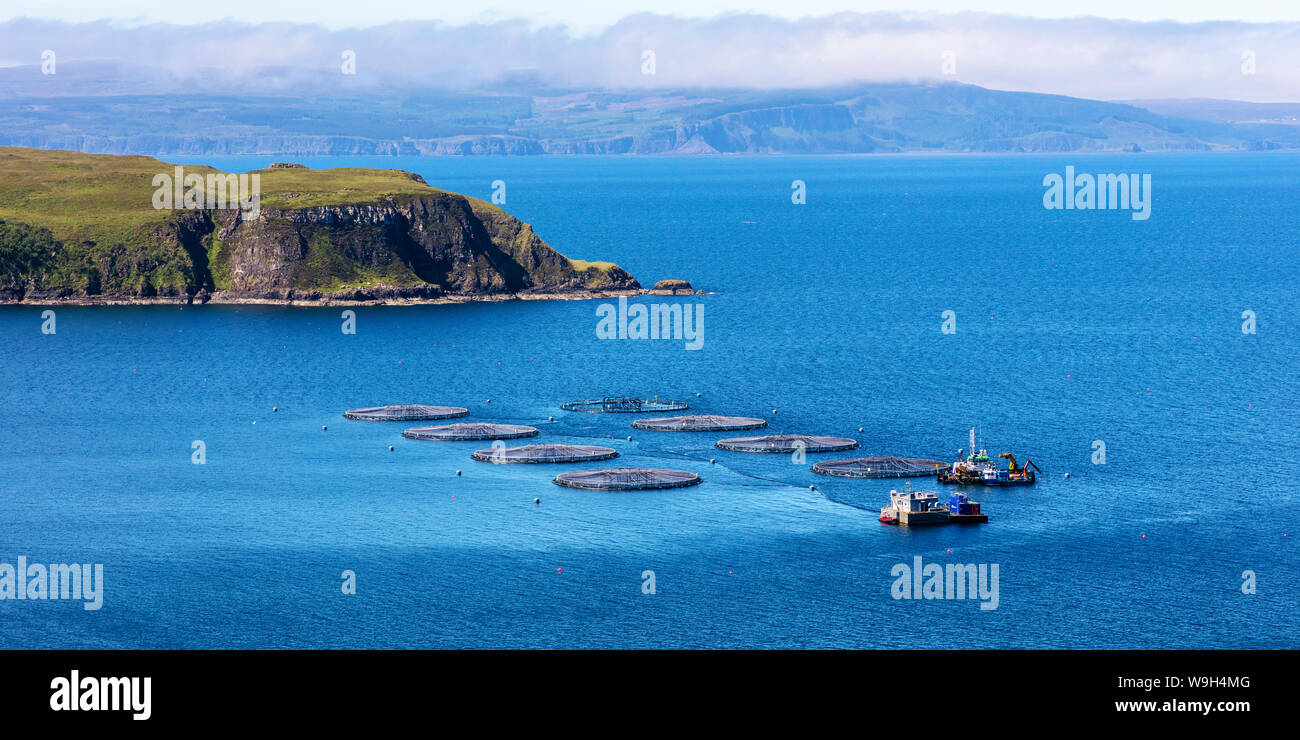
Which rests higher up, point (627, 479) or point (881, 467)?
point (881, 467)

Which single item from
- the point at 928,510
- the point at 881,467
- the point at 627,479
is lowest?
the point at 928,510

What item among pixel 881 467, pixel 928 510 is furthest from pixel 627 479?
pixel 928 510

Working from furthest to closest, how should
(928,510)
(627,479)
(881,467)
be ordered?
(881,467) → (627,479) → (928,510)

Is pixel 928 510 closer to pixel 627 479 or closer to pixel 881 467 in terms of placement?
pixel 881 467

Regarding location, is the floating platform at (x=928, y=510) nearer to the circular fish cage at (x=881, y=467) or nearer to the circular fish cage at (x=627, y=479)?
the circular fish cage at (x=881, y=467)

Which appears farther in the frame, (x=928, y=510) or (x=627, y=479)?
(x=627, y=479)
